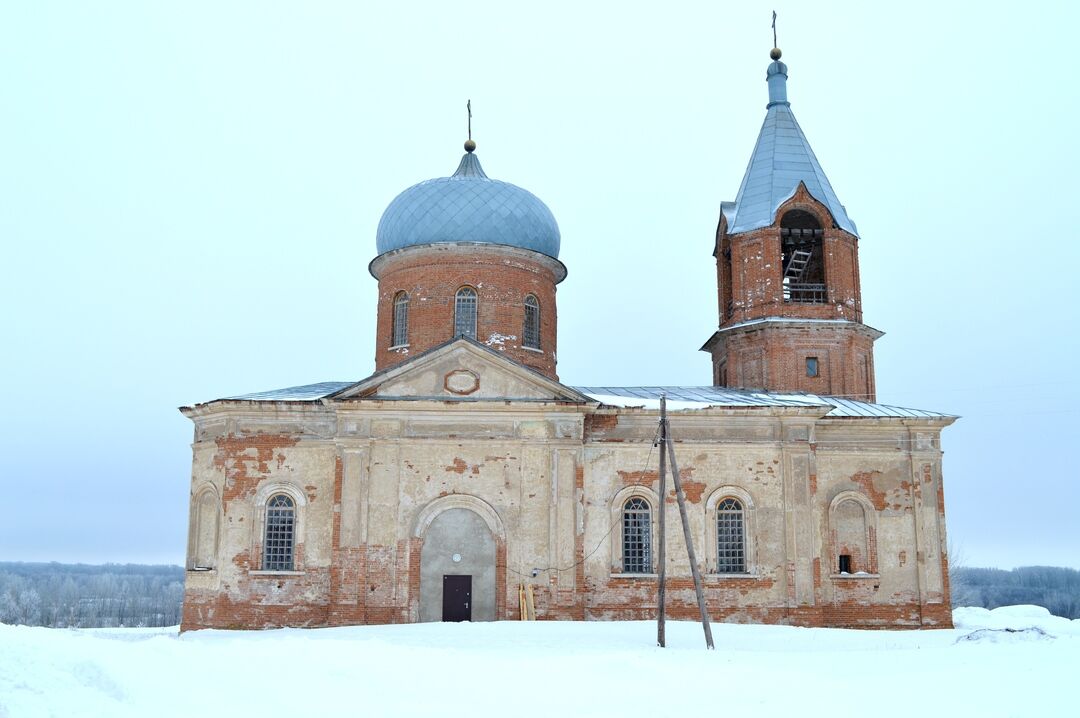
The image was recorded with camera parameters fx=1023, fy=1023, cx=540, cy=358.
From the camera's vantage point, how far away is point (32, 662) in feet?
29.7

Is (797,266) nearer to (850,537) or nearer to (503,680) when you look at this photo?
(850,537)

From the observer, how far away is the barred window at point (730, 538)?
2194cm

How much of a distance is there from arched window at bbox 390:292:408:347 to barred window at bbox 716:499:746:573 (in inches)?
348

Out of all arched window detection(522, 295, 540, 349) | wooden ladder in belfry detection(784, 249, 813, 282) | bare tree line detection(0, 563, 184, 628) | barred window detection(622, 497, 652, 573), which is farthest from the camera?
bare tree line detection(0, 563, 184, 628)

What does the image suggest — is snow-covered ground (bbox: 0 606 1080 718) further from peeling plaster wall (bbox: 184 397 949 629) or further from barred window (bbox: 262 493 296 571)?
barred window (bbox: 262 493 296 571)

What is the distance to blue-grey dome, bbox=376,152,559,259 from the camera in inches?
1005

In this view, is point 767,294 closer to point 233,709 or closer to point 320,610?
point 320,610

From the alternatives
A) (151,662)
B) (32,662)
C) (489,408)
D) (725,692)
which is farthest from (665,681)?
(489,408)

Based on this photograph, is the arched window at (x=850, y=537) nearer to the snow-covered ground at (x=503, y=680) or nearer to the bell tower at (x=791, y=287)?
the bell tower at (x=791, y=287)

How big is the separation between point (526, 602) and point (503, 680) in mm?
9034

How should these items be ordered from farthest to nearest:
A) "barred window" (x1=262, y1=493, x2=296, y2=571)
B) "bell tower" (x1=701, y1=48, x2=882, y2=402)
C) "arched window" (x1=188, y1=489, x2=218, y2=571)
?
"bell tower" (x1=701, y1=48, x2=882, y2=402)
"arched window" (x1=188, y1=489, x2=218, y2=571)
"barred window" (x1=262, y1=493, x2=296, y2=571)

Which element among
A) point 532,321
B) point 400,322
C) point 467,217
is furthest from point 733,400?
point 400,322

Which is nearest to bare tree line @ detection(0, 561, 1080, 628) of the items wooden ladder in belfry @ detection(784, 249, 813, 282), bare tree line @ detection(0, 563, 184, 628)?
bare tree line @ detection(0, 563, 184, 628)

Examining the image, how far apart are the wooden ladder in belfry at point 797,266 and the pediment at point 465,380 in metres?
8.95
